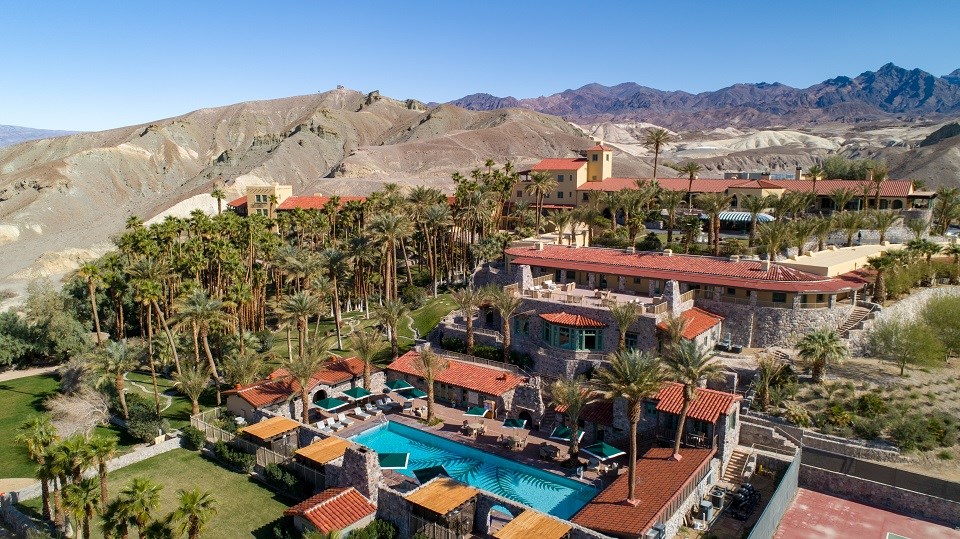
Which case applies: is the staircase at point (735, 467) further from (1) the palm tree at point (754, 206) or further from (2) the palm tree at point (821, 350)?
(1) the palm tree at point (754, 206)

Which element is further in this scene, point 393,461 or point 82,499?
point 393,461

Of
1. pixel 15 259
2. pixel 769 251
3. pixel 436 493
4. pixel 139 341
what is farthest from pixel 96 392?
pixel 15 259

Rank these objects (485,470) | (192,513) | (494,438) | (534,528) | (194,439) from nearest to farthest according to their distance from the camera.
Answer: (192,513) → (534,528) → (485,470) → (194,439) → (494,438)

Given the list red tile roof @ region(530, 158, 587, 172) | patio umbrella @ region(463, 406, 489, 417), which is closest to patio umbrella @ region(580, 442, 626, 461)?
patio umbrella @ region(463, 406, 489, 417)

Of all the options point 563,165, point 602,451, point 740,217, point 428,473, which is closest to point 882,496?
point 602,451

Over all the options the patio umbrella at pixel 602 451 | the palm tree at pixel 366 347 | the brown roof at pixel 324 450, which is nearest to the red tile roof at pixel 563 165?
the palm tree at pixel 366 347

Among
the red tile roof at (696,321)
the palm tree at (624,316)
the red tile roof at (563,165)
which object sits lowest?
the red tile roof at (696,321)

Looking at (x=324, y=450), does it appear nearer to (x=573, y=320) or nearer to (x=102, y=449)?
(x=102, y=449)
